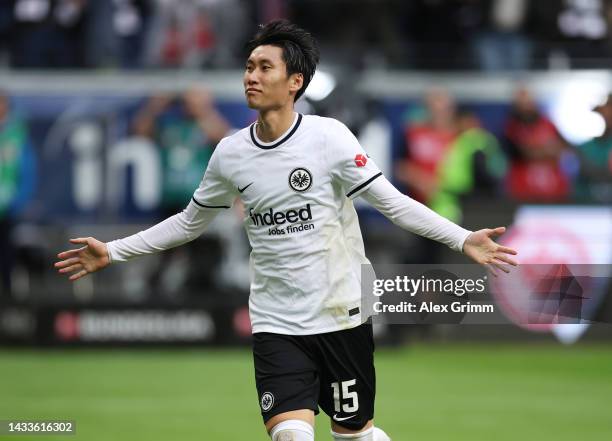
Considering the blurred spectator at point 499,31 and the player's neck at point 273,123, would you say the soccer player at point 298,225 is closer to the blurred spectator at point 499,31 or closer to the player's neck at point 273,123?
the player's neck at point 273,123

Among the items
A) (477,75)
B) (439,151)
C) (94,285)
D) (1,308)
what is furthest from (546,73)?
(1,308)

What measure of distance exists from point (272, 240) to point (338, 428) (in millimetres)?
1124

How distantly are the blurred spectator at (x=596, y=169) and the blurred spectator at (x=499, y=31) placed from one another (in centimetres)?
170

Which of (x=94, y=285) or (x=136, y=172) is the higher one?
(x=136, y=172)

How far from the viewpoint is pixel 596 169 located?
16438mm

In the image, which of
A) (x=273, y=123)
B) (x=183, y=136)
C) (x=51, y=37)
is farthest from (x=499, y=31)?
(x=273, y=123)

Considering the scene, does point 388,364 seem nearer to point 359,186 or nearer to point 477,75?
point 477,75

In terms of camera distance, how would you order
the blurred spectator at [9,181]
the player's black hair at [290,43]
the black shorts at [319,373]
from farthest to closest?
the blurred spectator at [9,181] → the player's black hair at [290,43] → the black shorts at [319,373]

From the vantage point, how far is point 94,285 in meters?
15.7

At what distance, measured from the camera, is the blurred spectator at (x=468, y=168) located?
1628 centimetres

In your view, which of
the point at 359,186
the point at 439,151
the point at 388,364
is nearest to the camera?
the point at 359,186

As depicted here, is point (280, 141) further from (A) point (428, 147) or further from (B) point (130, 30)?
(B) point (130, 30)

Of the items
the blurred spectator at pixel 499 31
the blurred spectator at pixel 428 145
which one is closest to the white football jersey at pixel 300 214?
the blurred spectator at pixel 428 145

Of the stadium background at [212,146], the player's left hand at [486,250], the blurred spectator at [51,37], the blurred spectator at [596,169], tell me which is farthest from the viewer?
the blurred spectator at [51,37]
